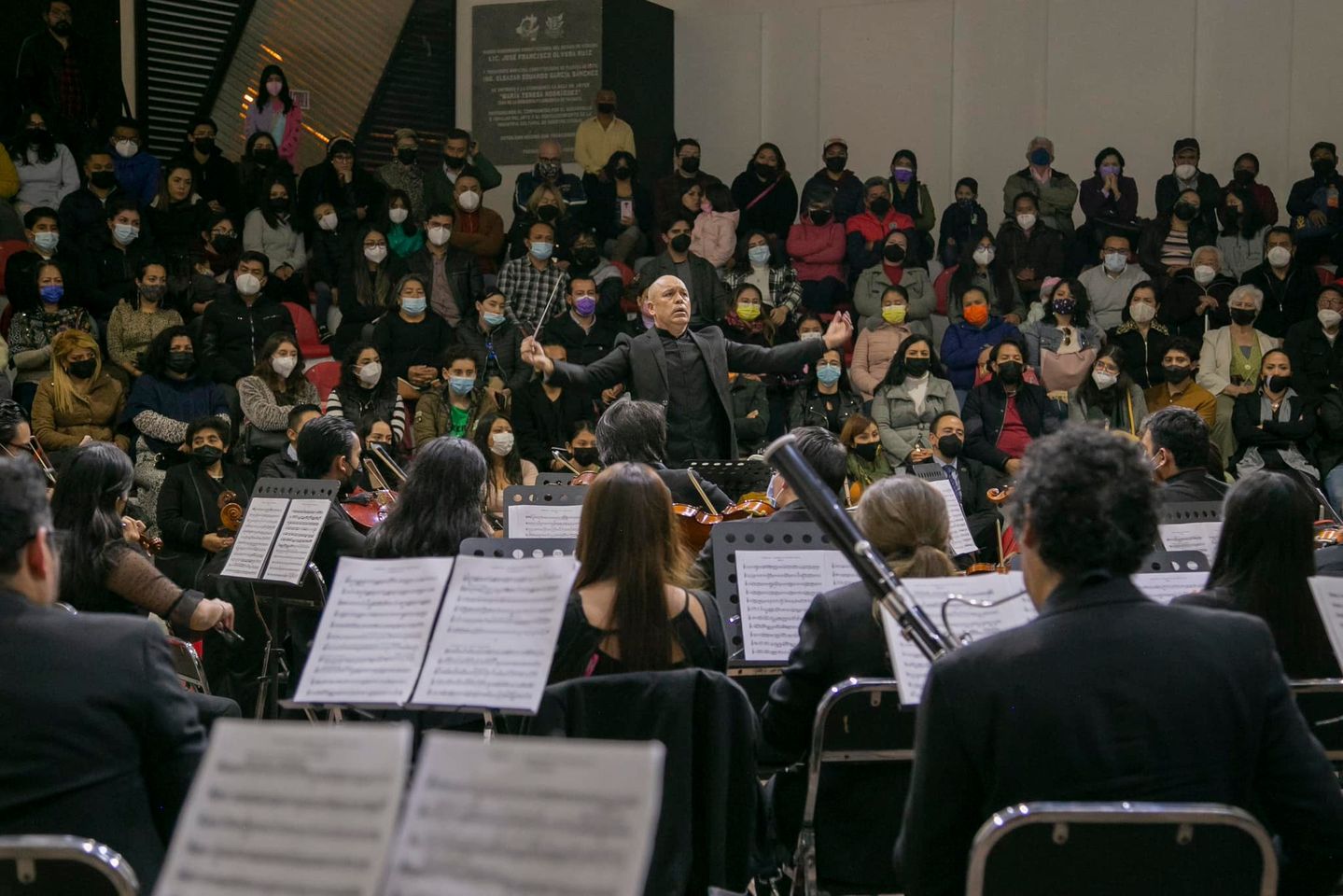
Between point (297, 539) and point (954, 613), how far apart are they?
2831 mm

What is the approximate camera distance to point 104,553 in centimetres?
448

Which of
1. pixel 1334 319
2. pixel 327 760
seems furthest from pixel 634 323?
pixel 327 760

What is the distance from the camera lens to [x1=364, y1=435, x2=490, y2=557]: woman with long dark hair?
14.1 feet

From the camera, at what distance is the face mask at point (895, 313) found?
10836 millimetres

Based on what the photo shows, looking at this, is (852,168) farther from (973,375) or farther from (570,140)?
(973,375)

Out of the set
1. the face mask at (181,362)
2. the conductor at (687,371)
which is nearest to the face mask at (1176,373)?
the conductor at (687,371)

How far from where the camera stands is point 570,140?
1308 cm

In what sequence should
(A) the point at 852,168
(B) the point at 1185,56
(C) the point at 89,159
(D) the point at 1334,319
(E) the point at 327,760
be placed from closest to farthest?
(E) the point at 327,760 → (D) the point at 1334,319 → (C) the point at 89,159 → (B) the point at 1185,56 → (A) the point at 852,168

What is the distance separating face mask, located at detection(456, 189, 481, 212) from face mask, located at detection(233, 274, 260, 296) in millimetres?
1933

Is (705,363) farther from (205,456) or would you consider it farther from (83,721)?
(83,721)

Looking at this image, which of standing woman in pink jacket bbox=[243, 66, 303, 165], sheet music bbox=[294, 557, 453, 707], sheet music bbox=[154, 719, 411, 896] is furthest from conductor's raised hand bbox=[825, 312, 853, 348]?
standing woman in pink jacket bbox=[243, 66, 303, 165]

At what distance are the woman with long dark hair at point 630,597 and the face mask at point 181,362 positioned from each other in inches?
262

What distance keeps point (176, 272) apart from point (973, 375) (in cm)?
558

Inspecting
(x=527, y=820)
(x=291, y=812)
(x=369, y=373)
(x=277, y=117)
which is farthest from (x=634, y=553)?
(x=277, y=117)
